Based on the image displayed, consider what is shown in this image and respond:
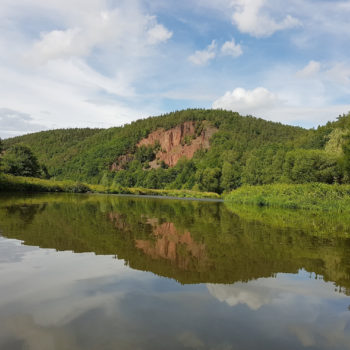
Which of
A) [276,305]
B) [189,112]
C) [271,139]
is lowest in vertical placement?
[276,305]

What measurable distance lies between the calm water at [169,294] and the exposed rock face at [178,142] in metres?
156

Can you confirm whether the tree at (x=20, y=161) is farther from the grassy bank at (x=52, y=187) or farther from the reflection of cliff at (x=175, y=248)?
the reflection of cliff at (x=175, y=248)

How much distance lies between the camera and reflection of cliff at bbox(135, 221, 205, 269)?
9523 millimetres

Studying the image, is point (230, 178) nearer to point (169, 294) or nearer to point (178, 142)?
point (178, 142)

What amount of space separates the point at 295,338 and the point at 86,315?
325 centimetres

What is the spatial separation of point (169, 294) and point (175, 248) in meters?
4.63

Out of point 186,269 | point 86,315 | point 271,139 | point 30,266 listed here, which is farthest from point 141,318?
point 271,139

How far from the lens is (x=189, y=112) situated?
656 feet

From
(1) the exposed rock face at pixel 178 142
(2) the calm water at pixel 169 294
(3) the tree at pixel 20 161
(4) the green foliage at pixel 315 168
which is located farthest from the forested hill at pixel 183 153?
(2) the calm water at pixel 169 294

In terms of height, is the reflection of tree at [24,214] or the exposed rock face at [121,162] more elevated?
the exposed rock face at [121,162]

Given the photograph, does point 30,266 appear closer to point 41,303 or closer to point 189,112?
point 41,303

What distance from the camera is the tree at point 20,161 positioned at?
7338 centimetres

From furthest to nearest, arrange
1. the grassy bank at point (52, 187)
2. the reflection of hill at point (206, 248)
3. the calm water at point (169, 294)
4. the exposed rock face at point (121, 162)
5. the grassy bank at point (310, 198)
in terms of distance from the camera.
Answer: the exposed rock face at point (121, 162)
the grassy bank at point (52, 187)
the grassy bank at point (310, 198)
the reflection of hill at point (206, 248)
the calm water at point (169, 294)

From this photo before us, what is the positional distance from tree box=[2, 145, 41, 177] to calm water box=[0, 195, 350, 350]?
68.5 meters
